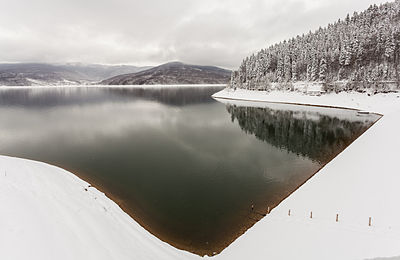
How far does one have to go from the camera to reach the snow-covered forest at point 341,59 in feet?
299

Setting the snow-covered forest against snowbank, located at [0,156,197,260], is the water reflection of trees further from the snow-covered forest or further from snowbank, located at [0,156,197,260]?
the snow-covered forest

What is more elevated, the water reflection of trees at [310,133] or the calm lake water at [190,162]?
the water reflection of trees at [310,133]

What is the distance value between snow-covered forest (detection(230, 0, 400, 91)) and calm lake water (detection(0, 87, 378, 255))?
182 ft

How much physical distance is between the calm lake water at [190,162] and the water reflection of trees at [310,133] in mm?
195

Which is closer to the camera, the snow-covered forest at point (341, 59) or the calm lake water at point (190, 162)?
the calm lake water at point (190, 162)

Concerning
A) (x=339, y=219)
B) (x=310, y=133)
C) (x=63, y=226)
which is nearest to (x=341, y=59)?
(x=310, y=133)

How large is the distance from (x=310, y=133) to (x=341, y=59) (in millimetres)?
87618

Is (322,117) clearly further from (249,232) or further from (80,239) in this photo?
(80,239)

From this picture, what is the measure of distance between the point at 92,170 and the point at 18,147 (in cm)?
1936

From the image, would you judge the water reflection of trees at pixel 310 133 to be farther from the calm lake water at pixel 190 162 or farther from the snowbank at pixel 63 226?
the snowbank at pixel 63 226

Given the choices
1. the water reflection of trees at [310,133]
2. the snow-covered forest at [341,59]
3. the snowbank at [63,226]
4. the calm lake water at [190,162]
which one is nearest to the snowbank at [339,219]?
the calm lake water at [190,162]

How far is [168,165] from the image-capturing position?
89.2 feet

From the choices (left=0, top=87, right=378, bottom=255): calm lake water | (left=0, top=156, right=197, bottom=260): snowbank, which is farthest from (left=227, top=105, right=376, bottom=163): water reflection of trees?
(left=0, top=156, right=197, bottom=260): snowbank

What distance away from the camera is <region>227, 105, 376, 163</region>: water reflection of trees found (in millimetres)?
34622
